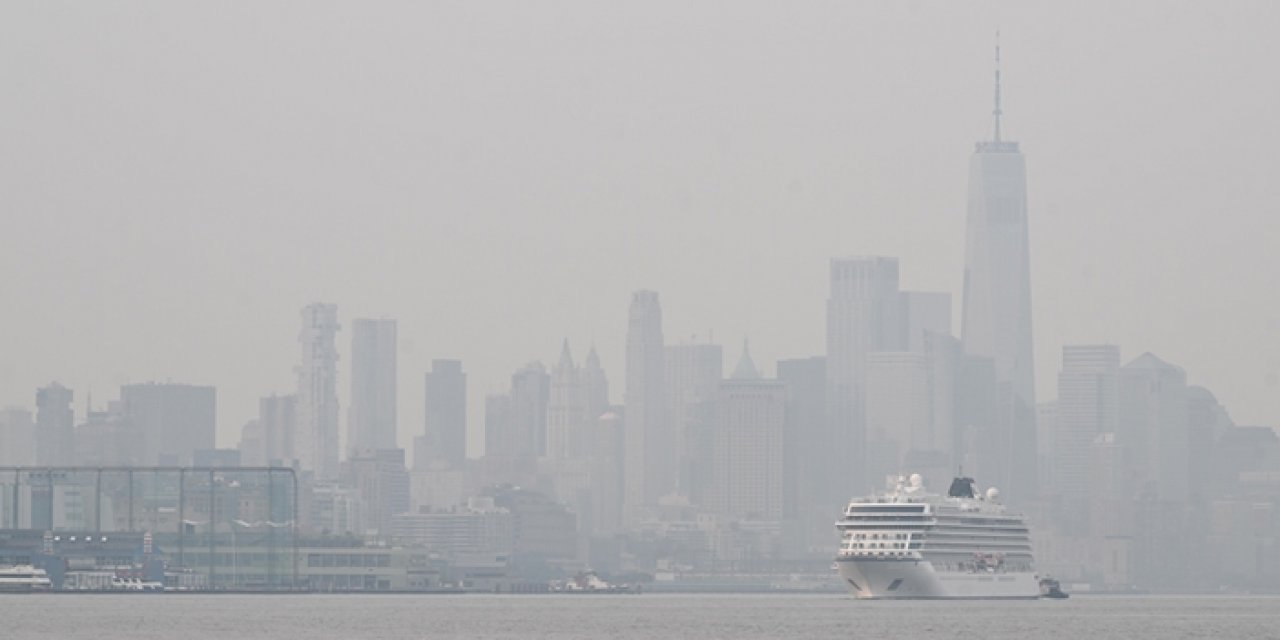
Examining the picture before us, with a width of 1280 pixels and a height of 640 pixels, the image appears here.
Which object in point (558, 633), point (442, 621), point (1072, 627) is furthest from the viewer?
point (442, 621)

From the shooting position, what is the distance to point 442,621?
179 metres

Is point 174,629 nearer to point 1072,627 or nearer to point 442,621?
point 442,621

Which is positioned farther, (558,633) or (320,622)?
(320,622)

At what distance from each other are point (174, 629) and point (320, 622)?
1204 centimetres

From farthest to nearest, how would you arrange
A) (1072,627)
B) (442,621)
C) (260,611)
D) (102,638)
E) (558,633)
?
(260,611) → (442,621) → (1072,627) → (558,633) → (102,638)

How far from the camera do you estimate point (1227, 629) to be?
6806 inches

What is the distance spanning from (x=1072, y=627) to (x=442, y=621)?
→ 3741 cm

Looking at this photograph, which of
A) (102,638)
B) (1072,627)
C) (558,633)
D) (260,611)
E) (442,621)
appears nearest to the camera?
(102,638)

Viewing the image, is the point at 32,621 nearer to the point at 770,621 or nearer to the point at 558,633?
the point at 558,633

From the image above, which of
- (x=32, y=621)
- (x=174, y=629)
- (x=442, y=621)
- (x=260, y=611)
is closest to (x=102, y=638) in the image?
(x=174, y=629)

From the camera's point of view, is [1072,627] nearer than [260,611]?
Yes

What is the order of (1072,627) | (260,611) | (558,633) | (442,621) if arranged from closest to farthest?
(558,633)
(1072,627)
(442,621)
(260,611)

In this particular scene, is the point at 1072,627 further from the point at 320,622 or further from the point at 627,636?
the point at 320,622

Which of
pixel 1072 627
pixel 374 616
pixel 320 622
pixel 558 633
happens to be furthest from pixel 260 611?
pixel 1072 627
